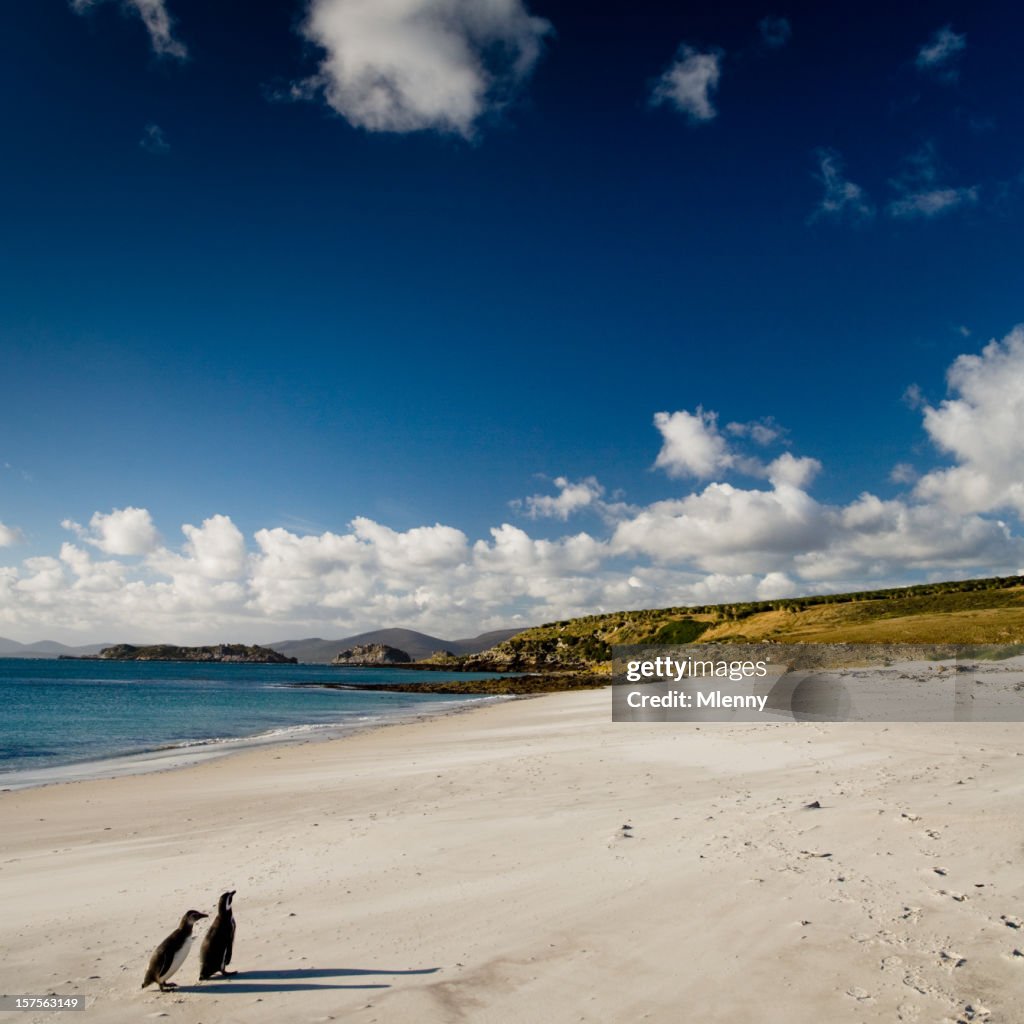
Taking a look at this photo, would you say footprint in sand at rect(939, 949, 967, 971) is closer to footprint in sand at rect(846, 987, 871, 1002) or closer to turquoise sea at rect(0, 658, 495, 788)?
footprint in sand at rect(846, 987, 871, 1002)

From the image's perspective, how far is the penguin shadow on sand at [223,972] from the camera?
5516mm

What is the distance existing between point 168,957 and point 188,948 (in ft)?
0.50

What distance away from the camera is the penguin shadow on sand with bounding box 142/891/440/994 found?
5.52m

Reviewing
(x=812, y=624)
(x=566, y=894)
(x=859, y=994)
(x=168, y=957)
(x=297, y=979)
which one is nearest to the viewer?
(x=859, y=994)

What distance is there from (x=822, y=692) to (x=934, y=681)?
5324mm

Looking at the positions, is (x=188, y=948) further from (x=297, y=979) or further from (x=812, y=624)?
(x=812, y=624)

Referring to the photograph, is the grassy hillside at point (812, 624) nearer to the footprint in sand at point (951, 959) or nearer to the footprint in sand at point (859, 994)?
the footprint in sand at point (951, 959)

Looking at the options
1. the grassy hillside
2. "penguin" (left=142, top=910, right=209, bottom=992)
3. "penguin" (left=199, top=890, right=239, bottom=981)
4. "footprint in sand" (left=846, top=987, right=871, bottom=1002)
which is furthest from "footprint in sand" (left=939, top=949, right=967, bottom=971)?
the grassy hillside

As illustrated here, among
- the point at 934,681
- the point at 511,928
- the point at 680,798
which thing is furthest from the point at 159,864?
the point at 934,681

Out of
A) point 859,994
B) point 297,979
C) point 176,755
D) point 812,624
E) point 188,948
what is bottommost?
point 176,755

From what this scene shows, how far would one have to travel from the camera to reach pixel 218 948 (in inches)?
225

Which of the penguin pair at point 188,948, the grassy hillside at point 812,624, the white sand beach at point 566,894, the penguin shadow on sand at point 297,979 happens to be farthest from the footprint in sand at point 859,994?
the grassy hillside at point 812,624

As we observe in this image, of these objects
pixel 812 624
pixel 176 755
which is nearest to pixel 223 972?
pixel 176 755

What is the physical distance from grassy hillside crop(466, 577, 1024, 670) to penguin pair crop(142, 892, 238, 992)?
4156 centimetres
